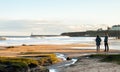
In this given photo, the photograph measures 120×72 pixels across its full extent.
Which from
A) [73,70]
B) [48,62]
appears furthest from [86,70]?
[48,62]

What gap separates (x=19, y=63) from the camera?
23266 millimetres

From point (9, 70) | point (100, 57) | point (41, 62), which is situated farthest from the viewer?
point (100, 57)

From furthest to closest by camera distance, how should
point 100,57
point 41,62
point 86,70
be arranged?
1. point 100,57
2. point 41,62
3. point 86,70

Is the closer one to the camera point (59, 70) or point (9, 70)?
point (9, 70)

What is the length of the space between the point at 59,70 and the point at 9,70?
3.75 meters

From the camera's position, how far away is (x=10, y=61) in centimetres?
2400

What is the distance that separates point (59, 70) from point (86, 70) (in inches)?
72.4

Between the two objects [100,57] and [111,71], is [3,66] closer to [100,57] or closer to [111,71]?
[111,71]

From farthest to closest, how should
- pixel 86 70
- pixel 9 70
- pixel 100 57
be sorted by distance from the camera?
pixel 100 57 → pixel 86 70 → pixel 9 70

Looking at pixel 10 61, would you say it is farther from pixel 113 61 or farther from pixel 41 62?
pixel 113 61

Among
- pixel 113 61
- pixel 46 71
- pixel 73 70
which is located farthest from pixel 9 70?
pixel 113 61

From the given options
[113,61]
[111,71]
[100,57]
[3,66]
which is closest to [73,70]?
[111,71]

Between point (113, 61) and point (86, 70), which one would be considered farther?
point (113, 61)

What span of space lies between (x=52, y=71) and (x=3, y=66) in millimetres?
3218
